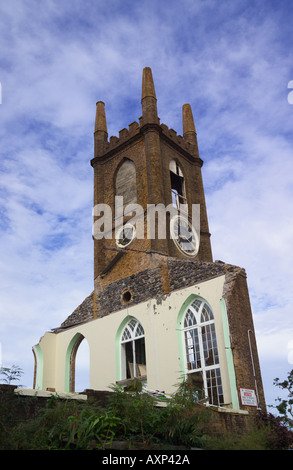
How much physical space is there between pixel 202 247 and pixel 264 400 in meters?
10.2

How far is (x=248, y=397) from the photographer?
13258 millimetres

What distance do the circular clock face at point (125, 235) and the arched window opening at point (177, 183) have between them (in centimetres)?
317

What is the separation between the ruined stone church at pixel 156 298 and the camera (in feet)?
47.4

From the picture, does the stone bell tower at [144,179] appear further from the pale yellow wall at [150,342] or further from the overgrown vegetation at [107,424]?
the overgrown vegetation at [107,424]

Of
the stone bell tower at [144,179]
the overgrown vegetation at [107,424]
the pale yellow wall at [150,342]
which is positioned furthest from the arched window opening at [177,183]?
the overgrown vegetation at [107,424]

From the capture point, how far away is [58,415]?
765cm

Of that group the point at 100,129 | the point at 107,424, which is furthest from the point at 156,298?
the point at 100,129

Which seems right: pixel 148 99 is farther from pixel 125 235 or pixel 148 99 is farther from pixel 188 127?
pixel 125 235

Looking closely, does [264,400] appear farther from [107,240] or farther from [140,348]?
[107,240]

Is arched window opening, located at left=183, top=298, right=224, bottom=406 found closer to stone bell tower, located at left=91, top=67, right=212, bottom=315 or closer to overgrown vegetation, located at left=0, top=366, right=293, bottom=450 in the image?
stone bell tower, located at left=91, top=67, right=212, bottom=315

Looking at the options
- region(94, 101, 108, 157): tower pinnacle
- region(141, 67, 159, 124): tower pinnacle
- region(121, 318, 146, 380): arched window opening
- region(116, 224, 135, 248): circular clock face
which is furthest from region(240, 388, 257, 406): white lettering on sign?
region(94, 101, 108, 157): tower pinnacle

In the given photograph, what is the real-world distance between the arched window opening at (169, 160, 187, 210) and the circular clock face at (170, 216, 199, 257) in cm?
117

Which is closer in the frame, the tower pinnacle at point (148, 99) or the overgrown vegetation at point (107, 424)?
the overgrown vegetation at point (107, 424)

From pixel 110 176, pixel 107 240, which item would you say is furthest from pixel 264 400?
pixel 110 176
